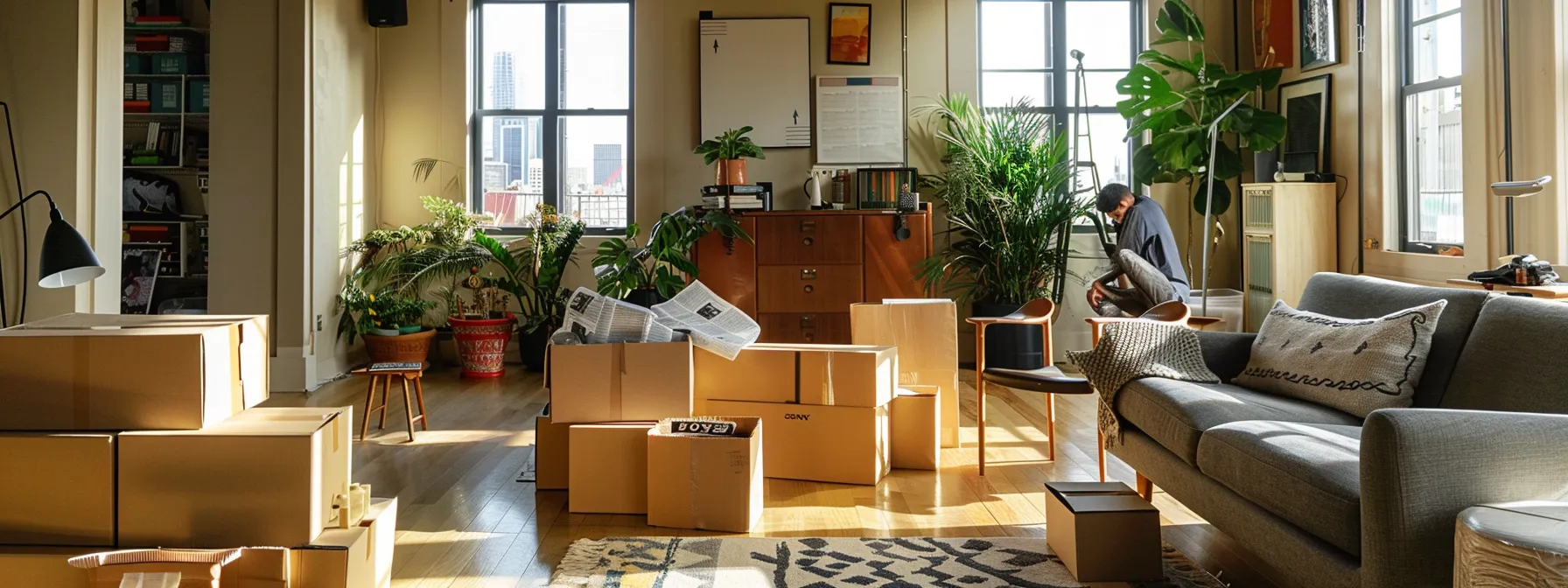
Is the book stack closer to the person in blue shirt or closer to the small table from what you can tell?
the person in blue shirt

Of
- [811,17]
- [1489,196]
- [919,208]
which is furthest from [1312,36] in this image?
[811,17]

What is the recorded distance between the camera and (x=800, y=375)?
13.3ft

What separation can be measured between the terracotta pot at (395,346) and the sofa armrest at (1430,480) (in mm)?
5619

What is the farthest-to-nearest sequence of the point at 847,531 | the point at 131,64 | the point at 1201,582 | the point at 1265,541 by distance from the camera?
the point at 131,64, the point at 847,531, the point at 1201,582, the point at 1265,541

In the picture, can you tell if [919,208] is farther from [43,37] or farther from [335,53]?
[43,37]

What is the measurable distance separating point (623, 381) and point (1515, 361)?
8.14 feet

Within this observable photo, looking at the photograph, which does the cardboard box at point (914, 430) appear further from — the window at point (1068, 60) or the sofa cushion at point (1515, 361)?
the window at point (1068, 60)

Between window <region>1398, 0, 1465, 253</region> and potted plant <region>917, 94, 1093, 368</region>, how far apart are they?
1797 mm

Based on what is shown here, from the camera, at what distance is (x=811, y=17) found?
7.39m

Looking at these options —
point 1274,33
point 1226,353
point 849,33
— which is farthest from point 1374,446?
point 849,33

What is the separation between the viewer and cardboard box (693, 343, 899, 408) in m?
4.01

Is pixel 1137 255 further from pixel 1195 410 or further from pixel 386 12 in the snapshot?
pixel 386 12

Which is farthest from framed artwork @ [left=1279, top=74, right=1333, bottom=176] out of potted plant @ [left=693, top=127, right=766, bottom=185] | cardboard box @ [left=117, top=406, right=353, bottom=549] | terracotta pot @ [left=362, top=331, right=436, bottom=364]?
cardboard box @ [left=117, top=406, right=353, bottom=549]

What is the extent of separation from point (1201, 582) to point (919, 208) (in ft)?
14.6
